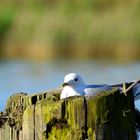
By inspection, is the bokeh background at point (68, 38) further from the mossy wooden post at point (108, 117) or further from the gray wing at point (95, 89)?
the mossy wooden post at point (108, 117)

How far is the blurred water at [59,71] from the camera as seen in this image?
13.6m

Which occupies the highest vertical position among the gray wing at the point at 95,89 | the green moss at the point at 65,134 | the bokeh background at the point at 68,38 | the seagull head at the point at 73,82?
the bokeh background at the point at 68,38

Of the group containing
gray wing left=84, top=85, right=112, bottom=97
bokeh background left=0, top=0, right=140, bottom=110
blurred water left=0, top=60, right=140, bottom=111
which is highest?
bokeh background left=0, top=0, right=140, bottom=110

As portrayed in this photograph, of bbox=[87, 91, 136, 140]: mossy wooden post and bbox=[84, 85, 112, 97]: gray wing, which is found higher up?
bbox=[84, 85, 112, 97]: gray wing

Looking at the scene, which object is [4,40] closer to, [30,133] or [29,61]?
[29,61]

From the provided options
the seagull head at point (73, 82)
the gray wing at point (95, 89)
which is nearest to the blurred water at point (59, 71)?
the seagull head at point (73, 82)

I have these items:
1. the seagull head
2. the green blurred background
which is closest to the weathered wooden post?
the seagull head

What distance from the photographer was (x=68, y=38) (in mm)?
17391

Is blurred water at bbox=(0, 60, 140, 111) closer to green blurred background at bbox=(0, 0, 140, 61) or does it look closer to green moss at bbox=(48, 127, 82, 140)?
green blurred background at bbox=(0, 0, 140, 61)

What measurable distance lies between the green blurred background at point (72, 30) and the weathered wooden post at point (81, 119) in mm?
12598

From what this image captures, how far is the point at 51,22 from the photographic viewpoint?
692 inches

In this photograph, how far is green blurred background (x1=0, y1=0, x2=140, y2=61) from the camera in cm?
1638

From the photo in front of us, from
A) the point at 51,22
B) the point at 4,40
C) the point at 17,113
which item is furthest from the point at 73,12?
the point at 17,113

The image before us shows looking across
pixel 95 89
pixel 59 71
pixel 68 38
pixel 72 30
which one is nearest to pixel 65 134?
pixel 95 89
